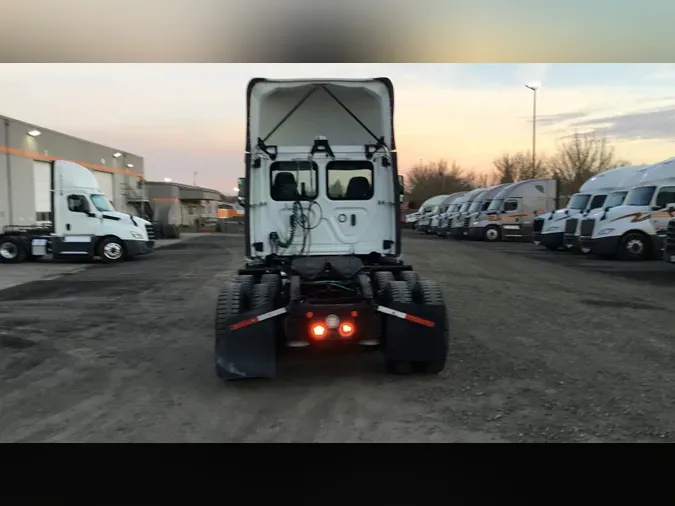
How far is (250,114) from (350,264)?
2353 millimetres

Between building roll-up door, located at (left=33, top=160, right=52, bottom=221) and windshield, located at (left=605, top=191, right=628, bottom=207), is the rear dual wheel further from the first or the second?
building roll-up door, located at (left=33, top=160, right=52, bottom=221)

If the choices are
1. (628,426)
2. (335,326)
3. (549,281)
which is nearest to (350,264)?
(335,326)

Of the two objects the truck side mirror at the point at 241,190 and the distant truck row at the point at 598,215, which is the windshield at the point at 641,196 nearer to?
the distant truck row at the point at 598,215

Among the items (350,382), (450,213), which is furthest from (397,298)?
(450,213)

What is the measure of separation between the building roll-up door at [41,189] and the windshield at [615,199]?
20783 millimetres

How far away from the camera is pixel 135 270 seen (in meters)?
18.4

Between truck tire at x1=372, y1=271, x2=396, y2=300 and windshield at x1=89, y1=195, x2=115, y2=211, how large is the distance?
52.3 ft

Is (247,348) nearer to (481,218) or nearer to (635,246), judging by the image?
(635,246)

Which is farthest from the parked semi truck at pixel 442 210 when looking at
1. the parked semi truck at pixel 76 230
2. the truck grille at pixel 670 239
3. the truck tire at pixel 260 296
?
the truck tire at pixel 260 296

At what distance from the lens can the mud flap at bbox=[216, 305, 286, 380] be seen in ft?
19.5

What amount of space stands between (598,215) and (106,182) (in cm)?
2666

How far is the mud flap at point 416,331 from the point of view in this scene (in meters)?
6.07
